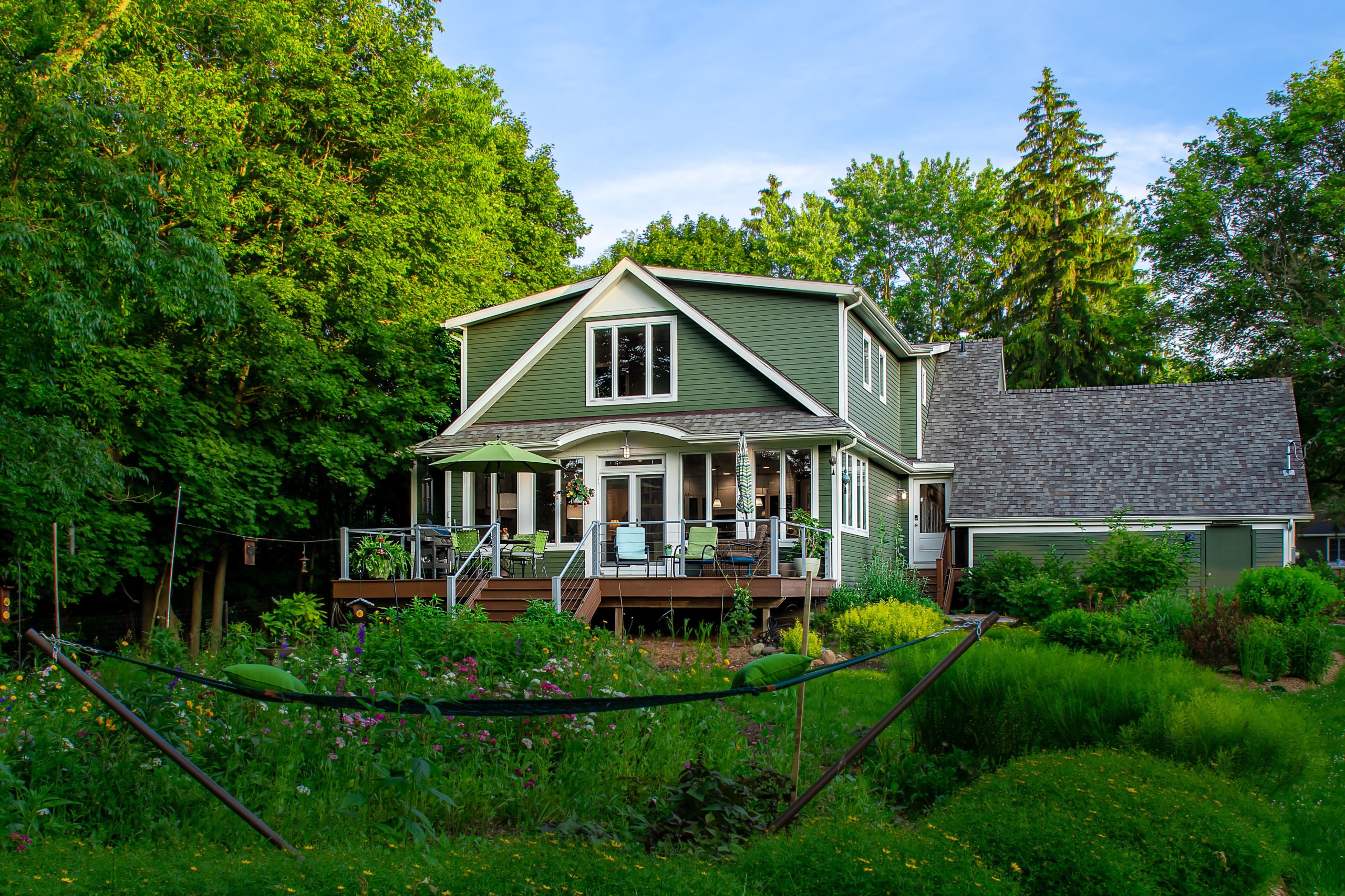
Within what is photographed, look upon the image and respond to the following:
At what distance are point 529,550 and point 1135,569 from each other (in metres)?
9.10

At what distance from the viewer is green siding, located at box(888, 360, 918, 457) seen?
866 inches

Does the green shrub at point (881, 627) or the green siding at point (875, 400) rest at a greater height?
the green siding at point (875, 400)

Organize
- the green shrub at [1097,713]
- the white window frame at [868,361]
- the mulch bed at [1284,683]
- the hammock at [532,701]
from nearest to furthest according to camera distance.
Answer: the hammock at [532,701] < the green shrub at [1097,713] < the mulch bed at [1284,683] < the white window frame at [868,361]

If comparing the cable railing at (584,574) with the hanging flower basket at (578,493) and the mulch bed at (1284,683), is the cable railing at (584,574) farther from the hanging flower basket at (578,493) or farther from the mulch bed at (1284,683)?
the mulch bed at (1284,683)

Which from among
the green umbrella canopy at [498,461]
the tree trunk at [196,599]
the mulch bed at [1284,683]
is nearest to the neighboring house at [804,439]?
the green umbrella canopy at [498,461]

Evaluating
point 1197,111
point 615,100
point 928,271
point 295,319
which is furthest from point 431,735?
point 928,271

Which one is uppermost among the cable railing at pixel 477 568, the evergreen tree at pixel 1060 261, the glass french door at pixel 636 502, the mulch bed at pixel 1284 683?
the evergreen tree at pixel 1060 261

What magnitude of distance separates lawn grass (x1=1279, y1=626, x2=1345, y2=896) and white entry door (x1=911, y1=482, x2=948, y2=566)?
1320cm

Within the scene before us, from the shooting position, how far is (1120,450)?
2094 cm

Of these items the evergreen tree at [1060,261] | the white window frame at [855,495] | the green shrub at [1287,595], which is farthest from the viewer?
the evergreen tree at [1060,261]

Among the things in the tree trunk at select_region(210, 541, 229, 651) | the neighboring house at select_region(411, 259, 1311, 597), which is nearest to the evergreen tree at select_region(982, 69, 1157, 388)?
the neighboring house at select_region(411, 259, 1311, 597)

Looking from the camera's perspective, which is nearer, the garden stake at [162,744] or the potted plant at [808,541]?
the garden stake at [162,744]

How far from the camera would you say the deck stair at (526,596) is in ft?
46.9

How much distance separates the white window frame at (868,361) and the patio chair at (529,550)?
21.0 ft
